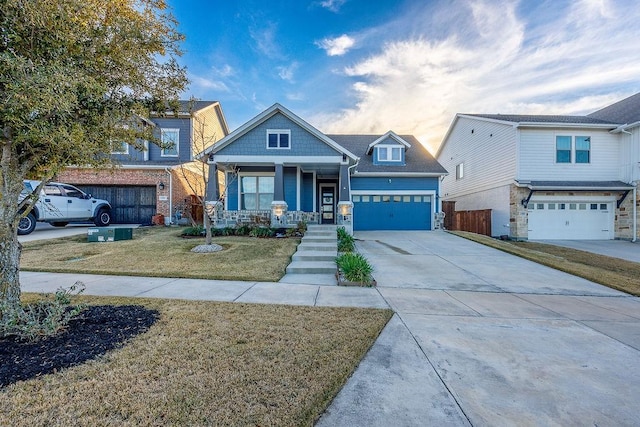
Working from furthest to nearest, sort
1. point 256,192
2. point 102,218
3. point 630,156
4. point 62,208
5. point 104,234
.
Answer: point 256,192
point 630,156
point 102,218
point 62,208
point 104,234

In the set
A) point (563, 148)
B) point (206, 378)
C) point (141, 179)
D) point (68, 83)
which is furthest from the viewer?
point (141, 179)

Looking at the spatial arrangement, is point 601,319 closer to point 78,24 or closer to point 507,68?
point 78,24

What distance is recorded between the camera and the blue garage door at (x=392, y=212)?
51.8 ft

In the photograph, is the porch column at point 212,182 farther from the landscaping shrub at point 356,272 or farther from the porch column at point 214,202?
the landscaping shrub at point 356,272

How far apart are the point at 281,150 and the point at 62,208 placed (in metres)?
9.59

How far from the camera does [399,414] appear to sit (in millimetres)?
2074

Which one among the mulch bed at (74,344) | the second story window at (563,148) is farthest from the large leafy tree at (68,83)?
the second story window at (563,148)

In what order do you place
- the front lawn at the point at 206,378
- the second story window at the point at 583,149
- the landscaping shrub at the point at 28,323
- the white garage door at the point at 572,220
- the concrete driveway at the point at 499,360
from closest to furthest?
1. the front lawn at the point at 206,378
2. the concrete driveway at the point at 499,360
3. the landscaping shrub at the point at 28,323
4. the white garage door at the point at 572,220
5. the second story window at the point at 583,149

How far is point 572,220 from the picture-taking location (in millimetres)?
14289

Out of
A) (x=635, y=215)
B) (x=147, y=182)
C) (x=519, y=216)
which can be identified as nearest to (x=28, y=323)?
(x=147, y=182)

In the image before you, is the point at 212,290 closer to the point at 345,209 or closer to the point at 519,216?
the point at 345,209

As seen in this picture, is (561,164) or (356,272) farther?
(561,164)

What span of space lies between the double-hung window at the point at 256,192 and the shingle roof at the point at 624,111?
19397 millimetres

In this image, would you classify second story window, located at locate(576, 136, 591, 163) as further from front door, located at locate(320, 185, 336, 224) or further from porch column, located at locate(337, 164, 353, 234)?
front door, located at locate(320, 185, 336, 224)
